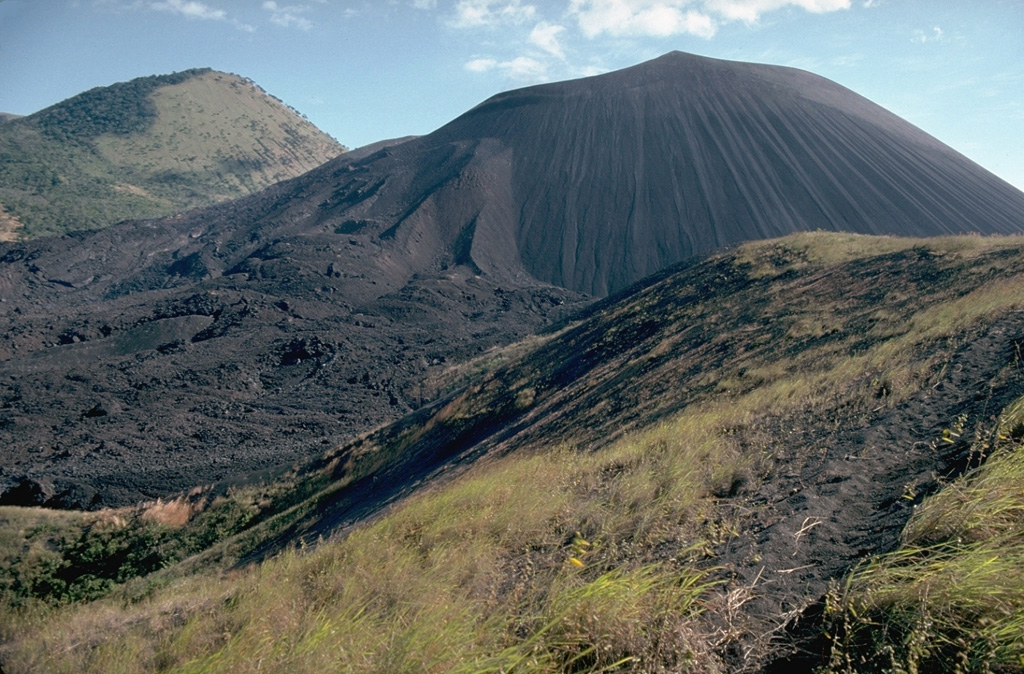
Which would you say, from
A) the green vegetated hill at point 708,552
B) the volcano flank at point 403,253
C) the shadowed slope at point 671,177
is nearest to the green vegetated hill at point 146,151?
the volcano flank at point 403,253

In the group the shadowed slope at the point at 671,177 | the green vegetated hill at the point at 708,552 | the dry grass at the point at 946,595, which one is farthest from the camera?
the shadowed slope at the point at 671,177

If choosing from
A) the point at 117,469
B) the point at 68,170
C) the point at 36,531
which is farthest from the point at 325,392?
the point at 68,170

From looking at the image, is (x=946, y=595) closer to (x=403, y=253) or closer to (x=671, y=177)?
(x=403, y=253)

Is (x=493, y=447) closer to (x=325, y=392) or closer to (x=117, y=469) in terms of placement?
(x=117, y=469)

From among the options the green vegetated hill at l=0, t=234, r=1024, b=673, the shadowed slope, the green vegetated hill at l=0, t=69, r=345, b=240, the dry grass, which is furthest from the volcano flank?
the green vegetated hill at l=0, t=69, r=345, b=240

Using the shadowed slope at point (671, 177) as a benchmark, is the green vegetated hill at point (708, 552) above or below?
below

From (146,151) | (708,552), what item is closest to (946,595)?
(708,552)

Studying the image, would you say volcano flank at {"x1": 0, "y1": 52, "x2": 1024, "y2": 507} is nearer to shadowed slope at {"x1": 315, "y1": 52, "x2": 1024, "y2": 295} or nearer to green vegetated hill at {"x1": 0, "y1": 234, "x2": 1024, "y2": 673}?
shadowed slope at {"x1": 315, "y1": 52, "x2": 1024, "y2": 295}

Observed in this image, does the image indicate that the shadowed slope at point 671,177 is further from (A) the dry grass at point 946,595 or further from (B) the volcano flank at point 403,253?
(A) the dry grass at point 946,595
